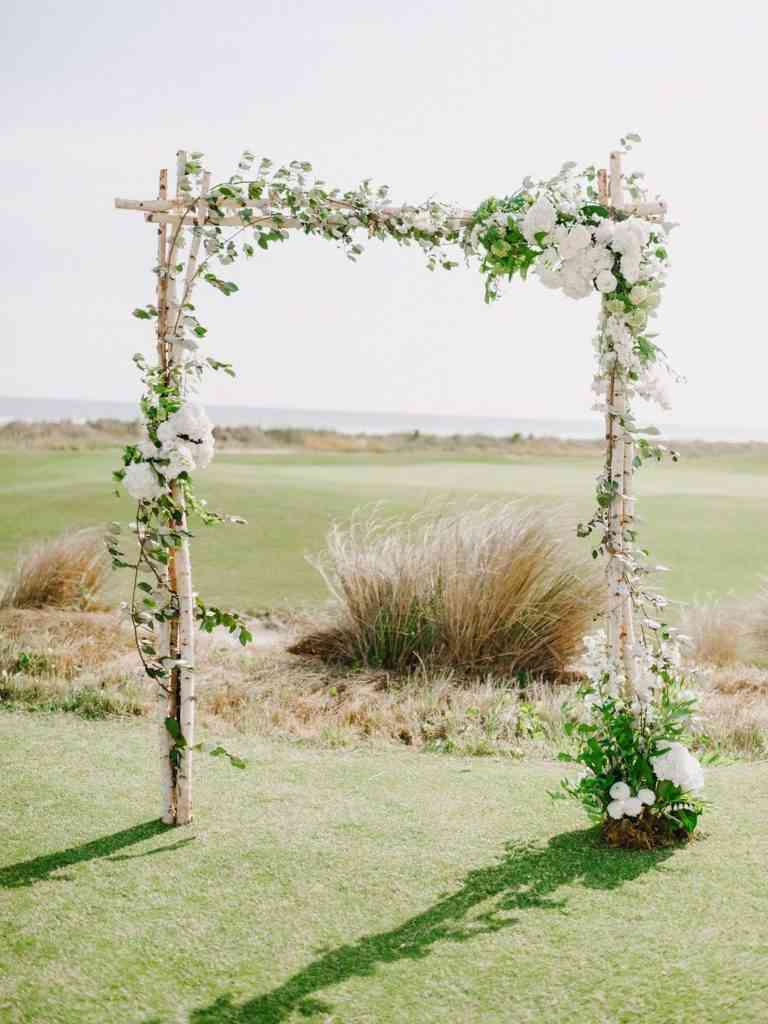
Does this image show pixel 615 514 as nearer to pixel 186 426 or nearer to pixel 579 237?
pixel 579 237

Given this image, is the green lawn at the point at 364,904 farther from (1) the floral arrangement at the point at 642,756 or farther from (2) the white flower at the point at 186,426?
(2) the white flower at the point at 186,426

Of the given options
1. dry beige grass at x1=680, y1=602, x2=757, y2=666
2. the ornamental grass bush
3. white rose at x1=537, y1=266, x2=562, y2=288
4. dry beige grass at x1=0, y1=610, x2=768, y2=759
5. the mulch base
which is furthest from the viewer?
dry beige grass at x1=680, y1=602, x2=757, y2=666

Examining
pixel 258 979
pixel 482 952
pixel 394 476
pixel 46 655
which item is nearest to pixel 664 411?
pixel 482 952

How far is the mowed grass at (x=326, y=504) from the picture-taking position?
9.57 metres

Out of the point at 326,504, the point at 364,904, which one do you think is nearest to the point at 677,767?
the point at 364,904

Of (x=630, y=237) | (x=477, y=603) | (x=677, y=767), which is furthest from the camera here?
(x=477, y=603)

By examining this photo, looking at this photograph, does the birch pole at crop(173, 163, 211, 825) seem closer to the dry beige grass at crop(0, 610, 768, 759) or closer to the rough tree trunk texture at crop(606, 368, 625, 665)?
the dry beige grass at crop(0, 610, 768, 759)

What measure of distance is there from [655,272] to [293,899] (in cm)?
238

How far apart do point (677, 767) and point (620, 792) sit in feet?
0.70

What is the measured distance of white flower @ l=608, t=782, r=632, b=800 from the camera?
3.74 metres

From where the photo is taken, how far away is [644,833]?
382 cm

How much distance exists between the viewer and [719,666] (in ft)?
24.1

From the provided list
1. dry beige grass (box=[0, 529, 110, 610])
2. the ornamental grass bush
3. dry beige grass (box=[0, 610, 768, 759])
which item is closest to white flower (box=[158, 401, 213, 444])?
dry beige grass (box=[0, 610, 768, 759])

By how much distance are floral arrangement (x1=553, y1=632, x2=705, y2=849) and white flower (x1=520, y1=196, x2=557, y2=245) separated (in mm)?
1457
